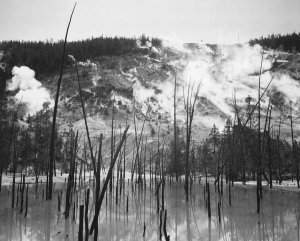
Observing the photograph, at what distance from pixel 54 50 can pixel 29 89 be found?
20746 millimetres

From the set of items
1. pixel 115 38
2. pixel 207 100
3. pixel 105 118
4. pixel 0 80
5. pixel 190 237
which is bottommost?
pixel 190 237

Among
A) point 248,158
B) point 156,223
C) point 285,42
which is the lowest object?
point 156,223

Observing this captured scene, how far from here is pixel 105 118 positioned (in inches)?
1994

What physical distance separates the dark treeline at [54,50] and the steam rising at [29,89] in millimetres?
3320

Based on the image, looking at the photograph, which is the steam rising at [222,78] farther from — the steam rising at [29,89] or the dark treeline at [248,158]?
the dark treeline at [248,158]

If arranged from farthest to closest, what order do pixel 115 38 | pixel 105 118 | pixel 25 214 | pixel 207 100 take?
pixel 115 38 → pixel 207 100 → pixel 105 118 → pixel 25 214

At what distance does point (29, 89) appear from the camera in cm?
6066

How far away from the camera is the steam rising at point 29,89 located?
53.7 metres

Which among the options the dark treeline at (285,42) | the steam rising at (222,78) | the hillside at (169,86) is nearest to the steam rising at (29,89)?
the hillside at (169,86)

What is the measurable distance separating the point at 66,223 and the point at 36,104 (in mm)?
49486

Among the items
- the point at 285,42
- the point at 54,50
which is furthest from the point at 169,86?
the point at 285,42

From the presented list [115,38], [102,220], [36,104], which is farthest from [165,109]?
[102,220]

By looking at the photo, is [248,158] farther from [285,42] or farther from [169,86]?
[285,42]

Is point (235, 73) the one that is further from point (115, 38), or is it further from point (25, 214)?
point (25, 214)
